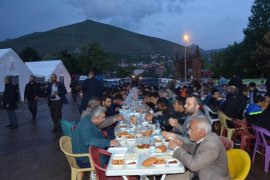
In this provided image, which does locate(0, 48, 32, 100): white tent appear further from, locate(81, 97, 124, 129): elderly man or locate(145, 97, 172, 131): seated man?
locate(145, 97, 172, 131): seated man

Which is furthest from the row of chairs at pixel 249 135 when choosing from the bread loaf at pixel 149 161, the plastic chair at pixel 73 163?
the plastic chair at pixel 73 163

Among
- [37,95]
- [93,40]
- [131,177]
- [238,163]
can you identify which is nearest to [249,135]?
[238,163]

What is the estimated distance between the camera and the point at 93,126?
14.3 feet

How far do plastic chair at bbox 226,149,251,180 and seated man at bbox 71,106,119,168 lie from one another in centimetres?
157

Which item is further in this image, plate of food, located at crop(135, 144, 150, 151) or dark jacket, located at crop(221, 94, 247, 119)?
dark jacket, located at crop(221, 94, 247, 119)

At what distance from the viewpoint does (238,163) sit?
324 cm

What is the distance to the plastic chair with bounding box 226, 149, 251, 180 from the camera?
9.88 feet

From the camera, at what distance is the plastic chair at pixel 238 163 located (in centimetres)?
301

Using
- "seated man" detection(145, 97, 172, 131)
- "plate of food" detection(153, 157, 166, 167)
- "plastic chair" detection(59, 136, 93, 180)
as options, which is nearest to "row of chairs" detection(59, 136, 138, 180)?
"plastic chair" detection(59, 136, 93, 180)

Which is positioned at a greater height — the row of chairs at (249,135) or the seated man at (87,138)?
the seated man at (87,138)

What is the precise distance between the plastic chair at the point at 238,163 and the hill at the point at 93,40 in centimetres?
8348

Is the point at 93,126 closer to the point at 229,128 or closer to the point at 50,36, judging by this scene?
the point at 229,128

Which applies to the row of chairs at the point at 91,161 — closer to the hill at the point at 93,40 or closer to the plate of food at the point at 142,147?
the plate of food at the point at 142,147

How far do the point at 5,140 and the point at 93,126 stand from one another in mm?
5381
